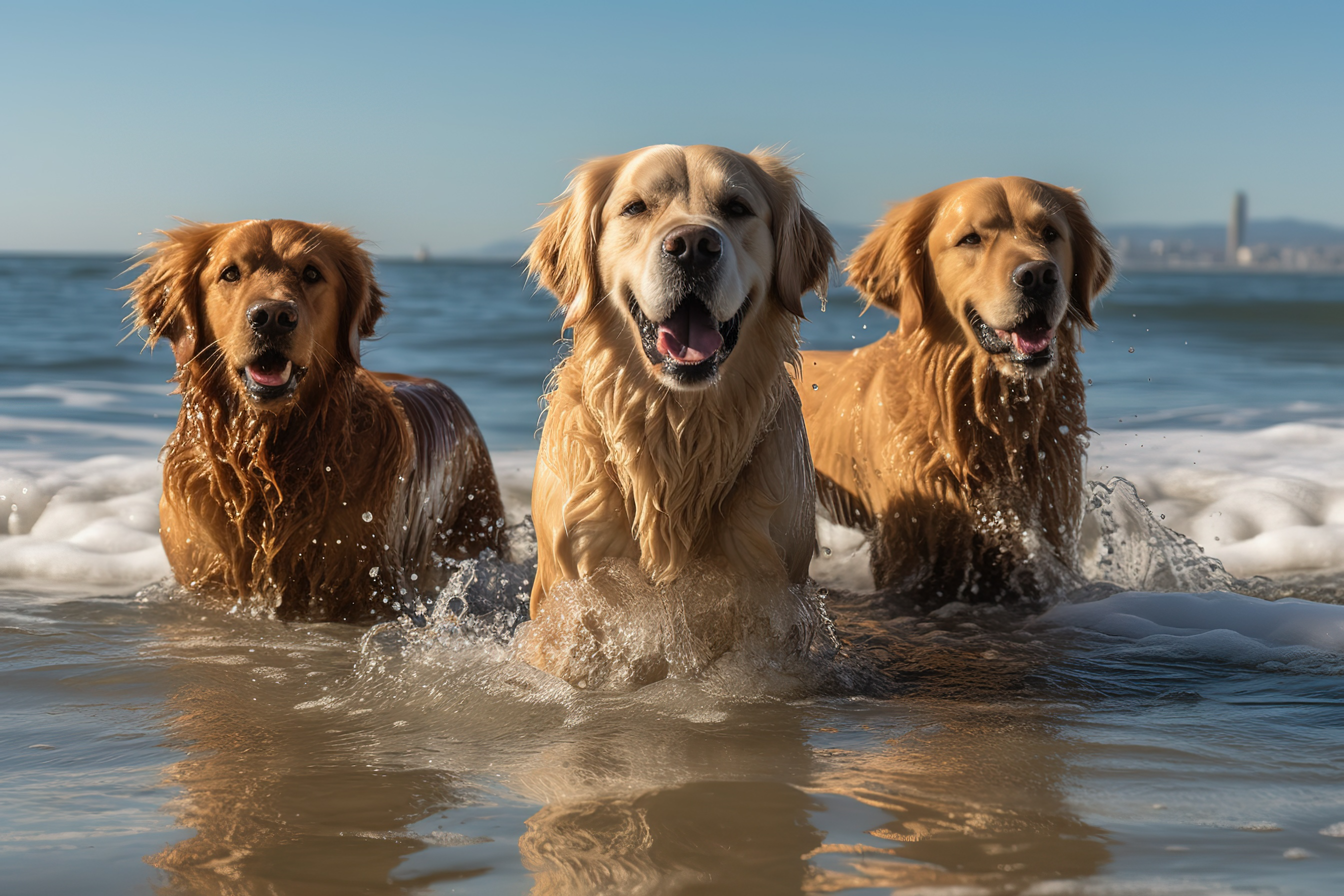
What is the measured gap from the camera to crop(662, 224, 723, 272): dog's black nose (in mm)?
3156

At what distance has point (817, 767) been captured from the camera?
2826 mm

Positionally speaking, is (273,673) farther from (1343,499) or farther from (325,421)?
(1343,499)

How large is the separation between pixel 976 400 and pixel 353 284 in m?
2.45

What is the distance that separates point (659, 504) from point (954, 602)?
1.84 meters

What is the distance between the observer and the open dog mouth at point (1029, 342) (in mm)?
4488

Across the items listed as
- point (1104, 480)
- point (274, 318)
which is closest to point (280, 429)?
point (274, 318)

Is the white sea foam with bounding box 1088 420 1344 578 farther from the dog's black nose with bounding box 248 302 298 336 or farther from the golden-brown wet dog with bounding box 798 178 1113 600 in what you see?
the dog's black nose with bounding box 248 302 298 336

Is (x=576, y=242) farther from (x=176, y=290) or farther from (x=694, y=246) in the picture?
(x=176, y=290)

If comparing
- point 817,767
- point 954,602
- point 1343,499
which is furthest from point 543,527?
point 1343,499

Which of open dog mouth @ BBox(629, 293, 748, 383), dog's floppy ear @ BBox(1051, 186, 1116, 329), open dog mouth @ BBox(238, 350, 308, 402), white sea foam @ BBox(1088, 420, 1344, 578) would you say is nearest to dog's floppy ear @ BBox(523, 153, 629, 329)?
open dog mouth @ BBox(629, 293, 748, 383)

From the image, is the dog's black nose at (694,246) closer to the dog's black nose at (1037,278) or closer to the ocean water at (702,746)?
the ocean water at (702,746)

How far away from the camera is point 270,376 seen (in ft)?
14.1

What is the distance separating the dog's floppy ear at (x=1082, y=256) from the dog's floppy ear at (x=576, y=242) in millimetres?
2076

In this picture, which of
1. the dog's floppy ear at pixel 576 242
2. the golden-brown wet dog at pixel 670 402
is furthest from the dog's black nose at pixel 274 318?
the golden-brown wet dog at pixel 670 402
